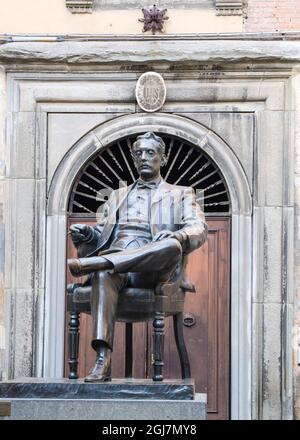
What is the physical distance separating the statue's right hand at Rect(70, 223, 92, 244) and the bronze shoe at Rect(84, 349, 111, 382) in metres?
0.95

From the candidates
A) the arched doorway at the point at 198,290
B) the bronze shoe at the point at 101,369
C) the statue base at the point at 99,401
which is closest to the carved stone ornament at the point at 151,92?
the arched doorway at the point at 198,290

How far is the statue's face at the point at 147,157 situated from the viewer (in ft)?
28.2

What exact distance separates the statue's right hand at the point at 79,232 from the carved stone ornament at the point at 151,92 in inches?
123

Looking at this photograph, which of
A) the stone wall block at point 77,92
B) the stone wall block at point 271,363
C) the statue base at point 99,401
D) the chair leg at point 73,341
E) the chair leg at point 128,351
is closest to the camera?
the statue base at point 99,401

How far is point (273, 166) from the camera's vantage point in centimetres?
1126

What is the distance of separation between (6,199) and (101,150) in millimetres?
1007

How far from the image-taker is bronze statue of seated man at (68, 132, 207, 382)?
7836mm

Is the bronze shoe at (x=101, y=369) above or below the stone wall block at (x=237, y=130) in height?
below

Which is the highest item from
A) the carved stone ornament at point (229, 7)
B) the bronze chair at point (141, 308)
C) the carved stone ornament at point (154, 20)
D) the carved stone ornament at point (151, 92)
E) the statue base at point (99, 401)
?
the carved stone ornament at point (229, 7)

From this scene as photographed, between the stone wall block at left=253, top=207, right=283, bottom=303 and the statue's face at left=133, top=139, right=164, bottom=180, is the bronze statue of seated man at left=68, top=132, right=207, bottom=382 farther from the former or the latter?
the stone wall block at left=253, top=207, right=283, bottom=303

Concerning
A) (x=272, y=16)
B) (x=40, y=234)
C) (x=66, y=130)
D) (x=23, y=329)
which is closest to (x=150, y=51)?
(x=66, y=130)

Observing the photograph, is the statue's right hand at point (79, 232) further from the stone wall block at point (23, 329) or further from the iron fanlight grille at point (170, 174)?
the iron fanlight grille at point (170, 174)

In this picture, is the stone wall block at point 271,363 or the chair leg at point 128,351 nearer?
the chair leg at point 128,351

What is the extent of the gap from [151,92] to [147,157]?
286 centimetres
